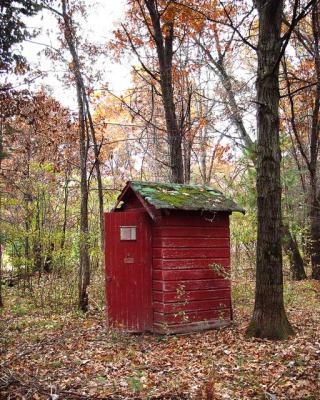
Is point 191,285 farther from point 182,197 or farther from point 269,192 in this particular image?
point 269,192

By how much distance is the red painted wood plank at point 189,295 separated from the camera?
8312 millimetres

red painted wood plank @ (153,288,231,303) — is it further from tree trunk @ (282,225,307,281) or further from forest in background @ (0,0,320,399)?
tree trunk @ (282,225,307,281)

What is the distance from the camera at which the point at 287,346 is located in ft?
22.0

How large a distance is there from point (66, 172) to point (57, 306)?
5.98 metres

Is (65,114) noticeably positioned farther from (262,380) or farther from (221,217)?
(262,380)

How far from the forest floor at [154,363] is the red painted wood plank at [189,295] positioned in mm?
684

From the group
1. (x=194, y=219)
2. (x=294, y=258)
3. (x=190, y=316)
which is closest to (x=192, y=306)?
(x=190, y=316)

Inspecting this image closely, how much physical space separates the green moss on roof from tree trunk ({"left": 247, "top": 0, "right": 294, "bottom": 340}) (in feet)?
5.31

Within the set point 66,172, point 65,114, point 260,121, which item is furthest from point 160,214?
point 66,172

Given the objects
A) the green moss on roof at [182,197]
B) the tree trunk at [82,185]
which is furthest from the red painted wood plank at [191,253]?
the tree trunk at [82,185]

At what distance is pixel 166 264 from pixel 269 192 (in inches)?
96.8

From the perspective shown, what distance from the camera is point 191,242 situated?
8.74 meters

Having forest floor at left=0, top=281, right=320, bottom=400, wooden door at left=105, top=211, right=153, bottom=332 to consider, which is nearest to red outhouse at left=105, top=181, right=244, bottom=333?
wooden door at left=105, top=211, right=153, bottom=332

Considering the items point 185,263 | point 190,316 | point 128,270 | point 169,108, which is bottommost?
point 190,316
